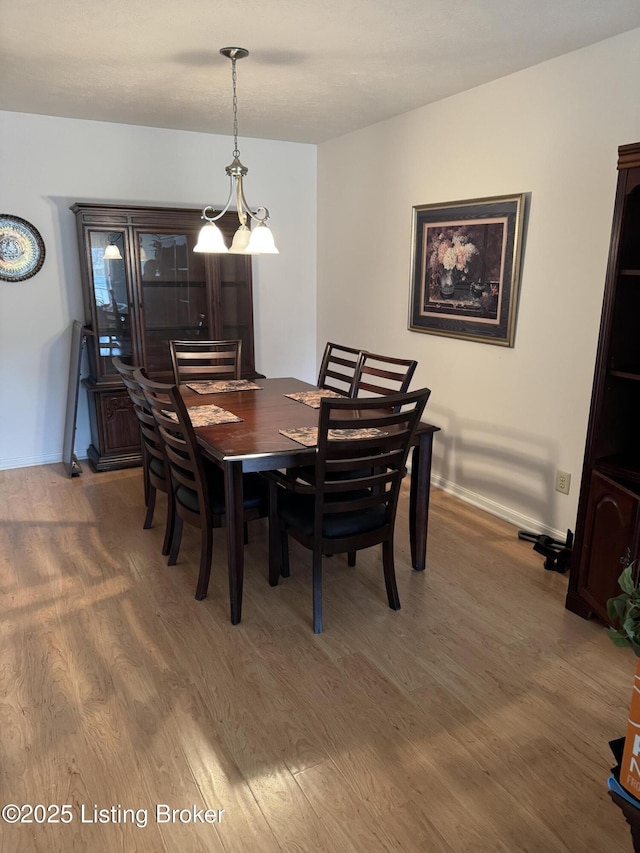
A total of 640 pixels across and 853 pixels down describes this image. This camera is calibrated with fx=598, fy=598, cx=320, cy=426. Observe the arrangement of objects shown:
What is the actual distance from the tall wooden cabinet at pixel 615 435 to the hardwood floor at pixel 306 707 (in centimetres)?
25

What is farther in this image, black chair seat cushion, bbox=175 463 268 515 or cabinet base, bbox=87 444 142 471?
cabinet base, bbox=87 444 142 471

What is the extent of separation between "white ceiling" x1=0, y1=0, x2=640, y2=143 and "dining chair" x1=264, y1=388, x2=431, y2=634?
1553 millimetres

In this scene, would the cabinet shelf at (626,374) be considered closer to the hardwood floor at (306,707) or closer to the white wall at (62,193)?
the hardwood floor at (306,707)

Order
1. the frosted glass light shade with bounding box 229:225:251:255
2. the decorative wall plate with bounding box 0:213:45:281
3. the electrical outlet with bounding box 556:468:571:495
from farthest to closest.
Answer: the decorative wall plate with bounding box 0:213:45:281
the electrical outlet with bounding box 556:468:571:495
the frosted glass light shade with bounding box 229:225:251:255

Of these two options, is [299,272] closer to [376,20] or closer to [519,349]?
[519,349]

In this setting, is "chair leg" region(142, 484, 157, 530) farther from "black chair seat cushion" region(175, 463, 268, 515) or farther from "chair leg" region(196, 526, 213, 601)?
→ "chair leg" region(196, 526, 213, 601)

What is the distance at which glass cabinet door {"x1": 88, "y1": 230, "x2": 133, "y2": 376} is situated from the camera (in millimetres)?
4082

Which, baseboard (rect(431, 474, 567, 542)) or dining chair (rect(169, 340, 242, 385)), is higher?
dining chair (rect(169, 340, 242, 385))

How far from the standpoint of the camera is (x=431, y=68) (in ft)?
9.95

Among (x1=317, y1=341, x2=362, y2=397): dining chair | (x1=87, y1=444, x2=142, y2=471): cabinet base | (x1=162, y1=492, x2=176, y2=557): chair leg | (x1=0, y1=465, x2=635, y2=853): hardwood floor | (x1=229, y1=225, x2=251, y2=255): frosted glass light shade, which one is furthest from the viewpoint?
(x1=87, y1=444, x2=142, y2=471): cabinet base

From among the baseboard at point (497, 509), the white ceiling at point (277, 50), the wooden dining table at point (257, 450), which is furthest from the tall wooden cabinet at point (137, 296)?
the baseboard at point (497, 509)

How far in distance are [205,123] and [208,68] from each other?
1.22m

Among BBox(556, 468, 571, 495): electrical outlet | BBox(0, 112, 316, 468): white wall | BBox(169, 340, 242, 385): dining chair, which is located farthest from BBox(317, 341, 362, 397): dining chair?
BBox(0, 112, 316, 468): white wall

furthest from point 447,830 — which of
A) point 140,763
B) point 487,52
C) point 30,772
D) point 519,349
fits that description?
point 487,52
